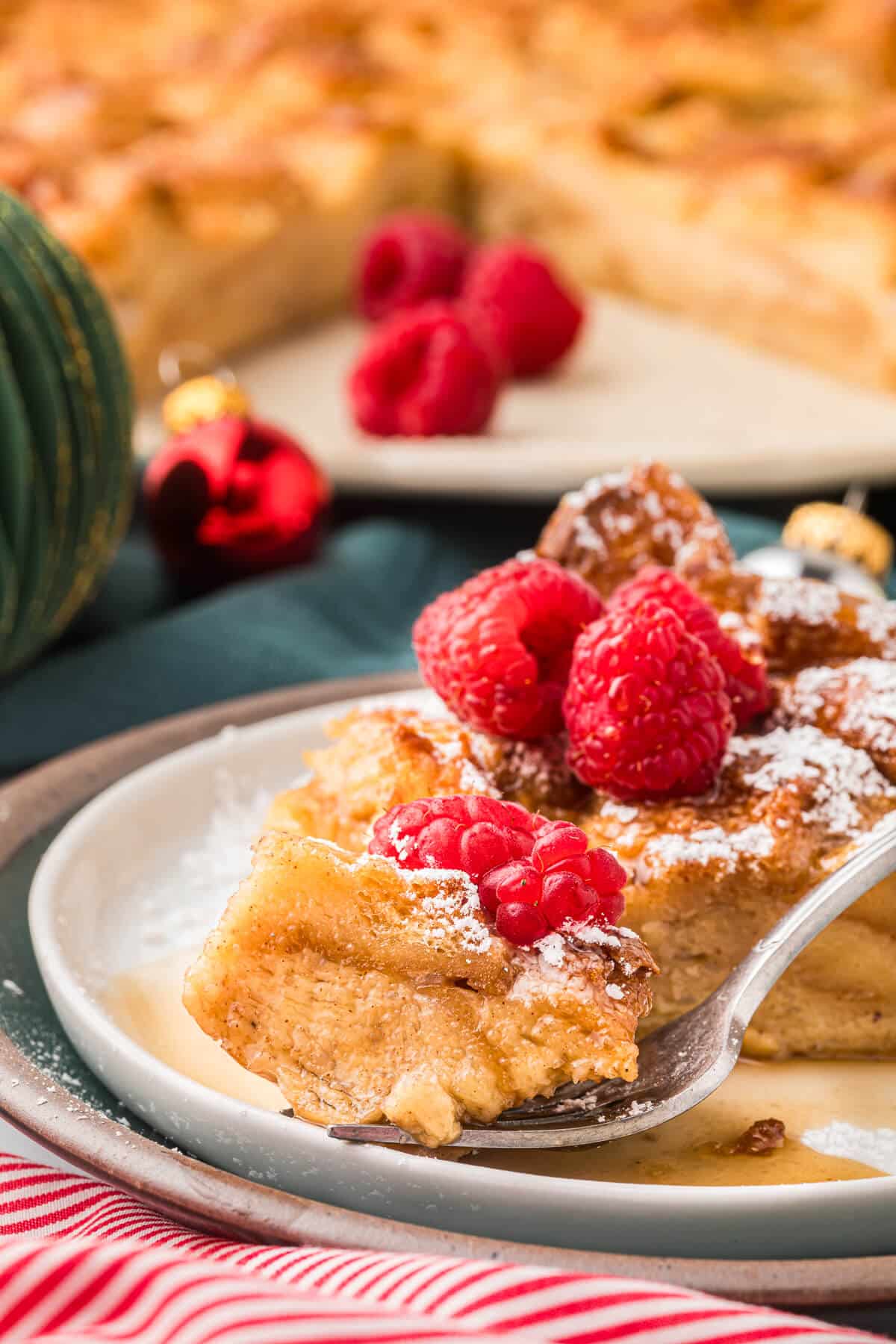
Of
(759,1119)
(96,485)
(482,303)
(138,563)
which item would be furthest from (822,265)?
(759,1119)

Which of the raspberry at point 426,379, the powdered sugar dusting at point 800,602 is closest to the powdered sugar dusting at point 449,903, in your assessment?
the powdered sugar dusting at point 800,602

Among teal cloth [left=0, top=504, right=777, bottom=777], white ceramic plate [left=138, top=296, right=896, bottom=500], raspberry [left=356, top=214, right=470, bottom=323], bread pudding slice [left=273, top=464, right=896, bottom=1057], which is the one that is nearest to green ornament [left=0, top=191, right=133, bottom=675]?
teal cloth [left=0, top=504, right=777, bottom=777]

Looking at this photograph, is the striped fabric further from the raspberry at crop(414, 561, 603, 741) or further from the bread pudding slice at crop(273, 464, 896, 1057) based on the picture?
the raspberry at crop(414, 561, 603, 741)

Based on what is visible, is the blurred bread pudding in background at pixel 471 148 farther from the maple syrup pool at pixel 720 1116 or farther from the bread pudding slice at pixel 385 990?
the bread pudding slice at pixel 385 990

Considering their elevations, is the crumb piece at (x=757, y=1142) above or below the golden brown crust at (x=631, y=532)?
below

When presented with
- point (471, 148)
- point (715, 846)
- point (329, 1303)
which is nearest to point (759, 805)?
point (715, 846)

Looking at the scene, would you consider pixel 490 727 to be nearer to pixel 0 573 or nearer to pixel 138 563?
pixel 0 573
